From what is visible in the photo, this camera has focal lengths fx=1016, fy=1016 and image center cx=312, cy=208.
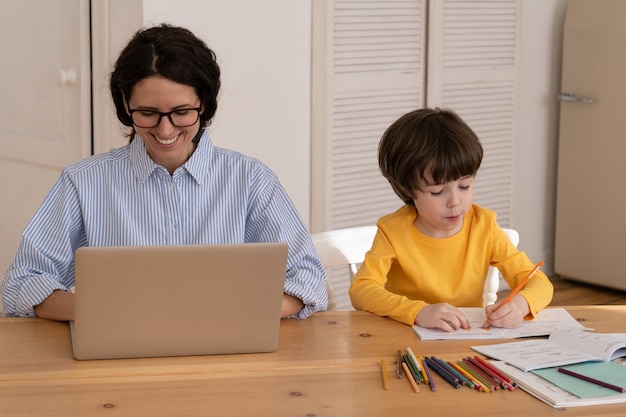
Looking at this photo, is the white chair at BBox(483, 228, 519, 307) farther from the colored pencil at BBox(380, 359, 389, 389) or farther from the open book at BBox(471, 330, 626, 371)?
the colored pencil at BBox(380, 359, 389, 389)

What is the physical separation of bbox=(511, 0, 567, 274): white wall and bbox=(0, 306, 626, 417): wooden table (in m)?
3.14

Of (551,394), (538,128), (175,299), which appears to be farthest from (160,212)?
(538,128)

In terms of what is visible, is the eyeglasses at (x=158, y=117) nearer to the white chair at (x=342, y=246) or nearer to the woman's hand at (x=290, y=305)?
the woman's hand at (x=290, y=305)


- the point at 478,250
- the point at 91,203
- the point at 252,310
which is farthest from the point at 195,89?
the point at 478,250

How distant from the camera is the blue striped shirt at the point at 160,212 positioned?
2.07 meters

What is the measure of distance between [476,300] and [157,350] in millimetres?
852

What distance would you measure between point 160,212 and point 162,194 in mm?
38

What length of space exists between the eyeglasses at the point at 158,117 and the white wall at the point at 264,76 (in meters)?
1.53

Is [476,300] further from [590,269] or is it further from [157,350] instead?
[590,269]

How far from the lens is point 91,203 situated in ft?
6.91

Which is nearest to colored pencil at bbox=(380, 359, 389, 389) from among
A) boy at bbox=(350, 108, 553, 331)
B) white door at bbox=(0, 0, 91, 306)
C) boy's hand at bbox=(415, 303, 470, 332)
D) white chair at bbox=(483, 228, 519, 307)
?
boy's hand at bbox=(415, 303, 470, 332)

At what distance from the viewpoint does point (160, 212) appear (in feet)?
6.94

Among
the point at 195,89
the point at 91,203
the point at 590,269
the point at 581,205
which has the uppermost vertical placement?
the point at 195,89

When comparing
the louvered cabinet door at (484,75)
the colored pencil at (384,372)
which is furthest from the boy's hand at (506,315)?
the louvered cabinet door at (484,75)
